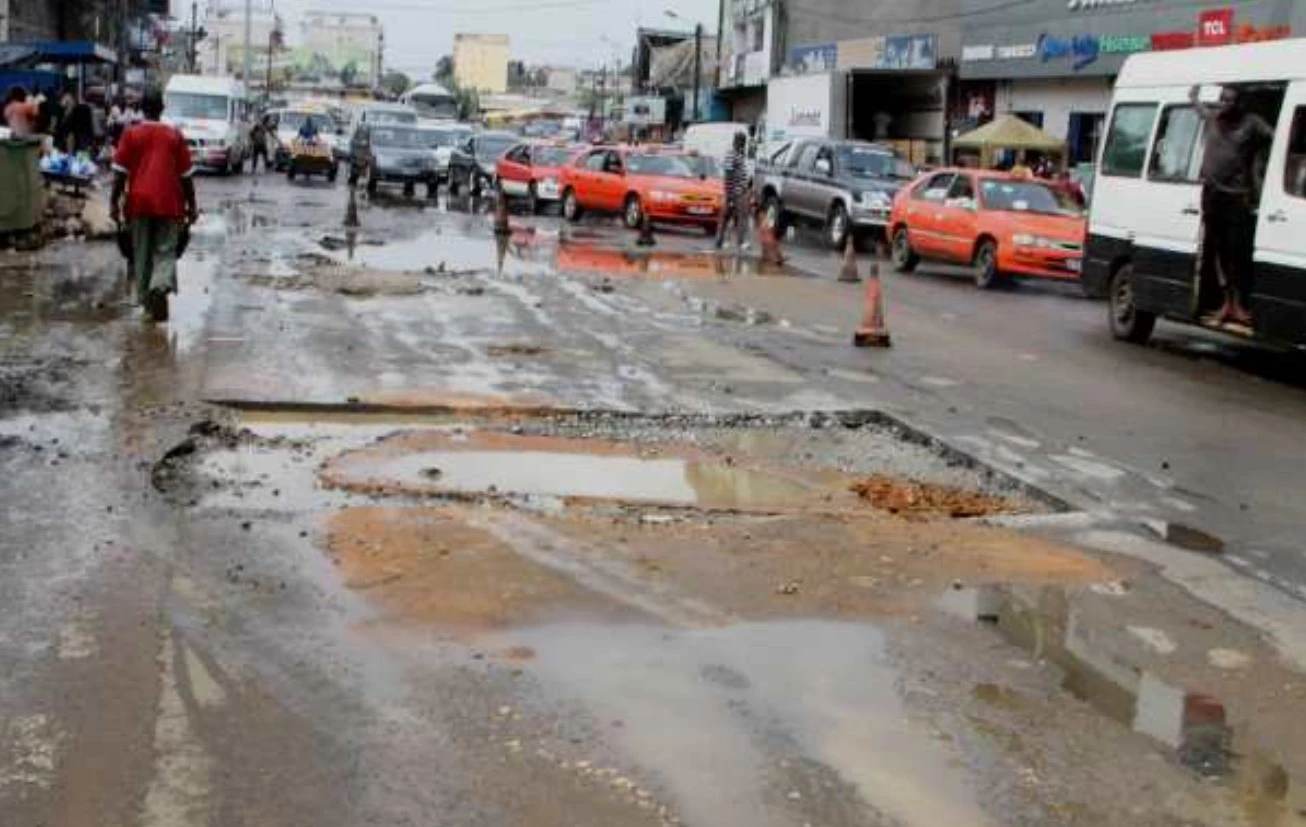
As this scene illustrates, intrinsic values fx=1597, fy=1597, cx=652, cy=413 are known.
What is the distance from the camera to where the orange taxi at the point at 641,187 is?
2808cm

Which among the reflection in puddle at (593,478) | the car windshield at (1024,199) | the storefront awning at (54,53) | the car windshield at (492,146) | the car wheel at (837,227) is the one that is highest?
the storefront awning at (54,53)

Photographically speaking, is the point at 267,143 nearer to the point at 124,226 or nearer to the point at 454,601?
the point at 124,226

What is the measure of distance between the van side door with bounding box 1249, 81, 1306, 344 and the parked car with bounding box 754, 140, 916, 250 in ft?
42.7

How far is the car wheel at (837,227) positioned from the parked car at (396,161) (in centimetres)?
1196

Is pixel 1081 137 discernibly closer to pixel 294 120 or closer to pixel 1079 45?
pixel 1079 45

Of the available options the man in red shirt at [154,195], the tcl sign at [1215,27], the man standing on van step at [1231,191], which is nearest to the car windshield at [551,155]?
the tcl sign at [1215,27]

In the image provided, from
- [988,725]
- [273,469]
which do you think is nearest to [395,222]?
[273,469]

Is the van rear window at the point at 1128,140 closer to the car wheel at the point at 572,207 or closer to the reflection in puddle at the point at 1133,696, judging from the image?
the reflection in puddle at the point at 1133,696

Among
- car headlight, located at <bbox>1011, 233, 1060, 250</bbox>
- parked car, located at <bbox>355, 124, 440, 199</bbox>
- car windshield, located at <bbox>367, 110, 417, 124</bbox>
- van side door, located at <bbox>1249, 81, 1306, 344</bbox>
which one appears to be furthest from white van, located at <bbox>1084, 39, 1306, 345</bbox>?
car windshield, located at <bbox>367, 110, 417, 124</bbox>

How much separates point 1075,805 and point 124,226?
33.5ft

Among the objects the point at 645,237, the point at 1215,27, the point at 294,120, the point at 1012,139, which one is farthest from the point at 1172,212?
the point at 294,120

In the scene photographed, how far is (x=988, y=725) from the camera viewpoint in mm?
4824

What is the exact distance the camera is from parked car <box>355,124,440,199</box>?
115ft

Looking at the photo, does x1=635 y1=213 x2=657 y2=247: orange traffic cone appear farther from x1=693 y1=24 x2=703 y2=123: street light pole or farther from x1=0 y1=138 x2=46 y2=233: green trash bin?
x1=693 y1=24 x2=703 y2=123: street light pole
